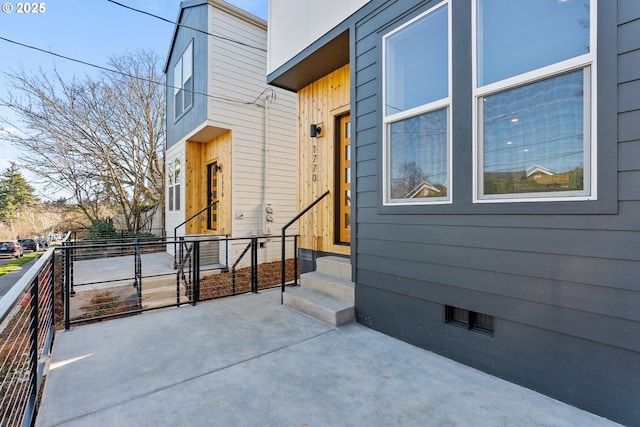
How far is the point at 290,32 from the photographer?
4.36 m

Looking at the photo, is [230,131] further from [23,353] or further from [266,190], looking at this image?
[23,353]

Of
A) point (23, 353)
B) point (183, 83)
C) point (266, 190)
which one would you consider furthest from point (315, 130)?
point (183, 83)

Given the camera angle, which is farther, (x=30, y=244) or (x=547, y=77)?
(x=30, y=244)

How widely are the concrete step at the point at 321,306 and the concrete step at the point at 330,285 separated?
0.06 meters

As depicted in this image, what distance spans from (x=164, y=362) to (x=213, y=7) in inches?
293

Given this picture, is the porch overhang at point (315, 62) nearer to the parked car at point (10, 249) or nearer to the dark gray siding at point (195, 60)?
the dark gray siding at point (195, 60)

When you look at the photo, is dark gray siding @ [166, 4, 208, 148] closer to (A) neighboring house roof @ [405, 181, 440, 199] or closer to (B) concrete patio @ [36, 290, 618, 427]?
(B) concrete patio @ [36, 290, 618, 427]

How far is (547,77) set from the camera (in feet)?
6.36

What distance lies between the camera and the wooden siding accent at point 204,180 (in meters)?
7.31

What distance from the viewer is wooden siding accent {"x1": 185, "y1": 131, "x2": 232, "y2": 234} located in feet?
24.0

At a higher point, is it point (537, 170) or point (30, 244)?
point (537, 170)

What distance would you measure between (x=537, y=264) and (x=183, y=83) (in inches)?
358

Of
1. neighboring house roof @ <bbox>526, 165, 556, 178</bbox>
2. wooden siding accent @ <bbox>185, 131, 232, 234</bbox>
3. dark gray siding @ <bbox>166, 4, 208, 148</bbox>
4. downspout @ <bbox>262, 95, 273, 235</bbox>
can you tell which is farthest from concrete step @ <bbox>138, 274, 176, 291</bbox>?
neighboring house roof @ <bbox>526, 165, 556, 178</bbox>

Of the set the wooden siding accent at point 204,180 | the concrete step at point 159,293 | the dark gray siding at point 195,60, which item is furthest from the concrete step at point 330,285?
the dark gray siding at point 195,60
